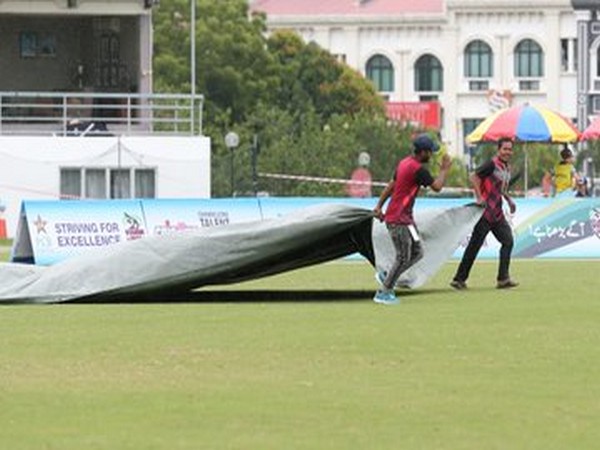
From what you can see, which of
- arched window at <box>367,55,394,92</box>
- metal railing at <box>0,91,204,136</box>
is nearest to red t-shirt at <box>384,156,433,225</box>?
metal railing at <box>0,91,204,136</box>

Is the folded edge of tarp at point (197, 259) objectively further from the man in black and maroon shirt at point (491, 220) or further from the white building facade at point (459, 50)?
the white building facade at point (459, 50)

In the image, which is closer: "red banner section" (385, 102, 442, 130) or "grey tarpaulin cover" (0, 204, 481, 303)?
"grey tarpaulin cover" (0, 204, 481, 303)

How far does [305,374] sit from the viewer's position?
19594mm

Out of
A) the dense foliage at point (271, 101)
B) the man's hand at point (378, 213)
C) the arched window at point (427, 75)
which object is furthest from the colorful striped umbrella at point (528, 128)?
the arched window at point (427, 75)

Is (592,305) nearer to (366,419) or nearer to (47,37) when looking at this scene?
(366,419)

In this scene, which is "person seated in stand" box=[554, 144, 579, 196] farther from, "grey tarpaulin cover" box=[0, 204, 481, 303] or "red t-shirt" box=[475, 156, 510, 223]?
"grey tarpaulin cover" box=[0, 204, 481, 303]

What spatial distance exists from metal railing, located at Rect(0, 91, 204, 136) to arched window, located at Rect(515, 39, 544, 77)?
93077mm

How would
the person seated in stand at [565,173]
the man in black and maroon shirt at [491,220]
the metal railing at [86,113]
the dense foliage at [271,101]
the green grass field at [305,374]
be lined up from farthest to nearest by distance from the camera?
the dense foliage at [271,101]
the metal railing at [86,113]
the person seated in stand at [565,173]
the man in black and maroon shirt at [491,220]
the green grass field at [305,374]

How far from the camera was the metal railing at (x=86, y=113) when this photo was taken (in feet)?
204

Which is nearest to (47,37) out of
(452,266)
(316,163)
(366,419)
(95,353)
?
(316,163)

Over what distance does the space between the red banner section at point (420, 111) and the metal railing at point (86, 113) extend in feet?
280

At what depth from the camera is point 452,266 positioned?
3828cm

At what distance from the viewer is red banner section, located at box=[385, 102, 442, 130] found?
499 ft

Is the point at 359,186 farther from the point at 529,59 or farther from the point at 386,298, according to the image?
the point at 529,59
